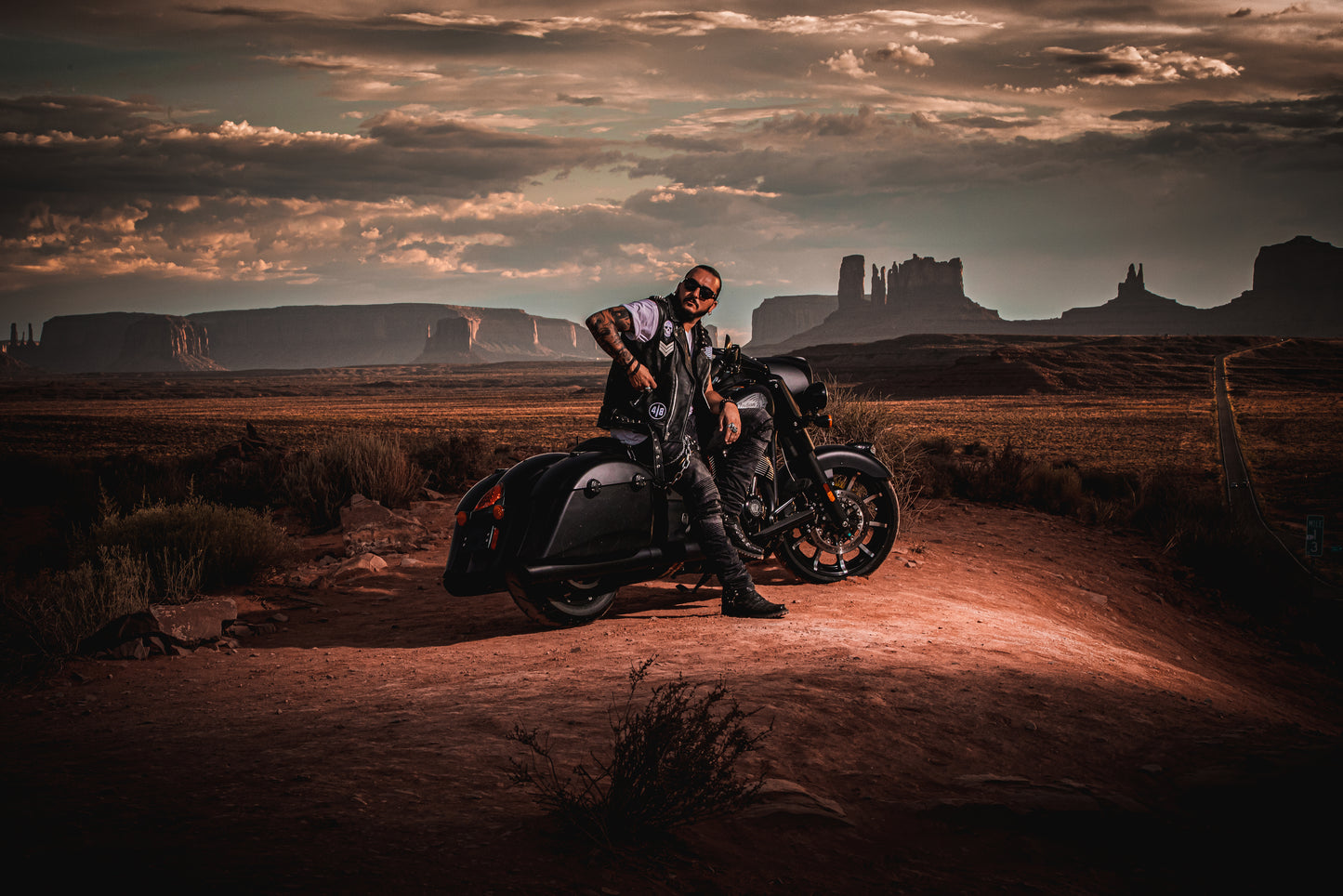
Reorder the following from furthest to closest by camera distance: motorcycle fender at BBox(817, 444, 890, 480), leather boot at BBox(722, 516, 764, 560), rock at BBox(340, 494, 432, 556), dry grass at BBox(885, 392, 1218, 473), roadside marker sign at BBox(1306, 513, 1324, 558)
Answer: dry grass at BBox(885, 392, 1218, 473) < roadside marker sign at BBox(1306, 513, 1324, 558) < rock at BBox(340, 494, 432, 556) < motorcycle fender at BBox(817, 444, 890, 480) < leather boot at BBox(722, 516, 764, 560)

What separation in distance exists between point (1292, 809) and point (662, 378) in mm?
4024

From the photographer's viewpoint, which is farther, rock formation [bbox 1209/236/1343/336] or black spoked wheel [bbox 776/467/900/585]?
rock formation [bbox 1209/236/1343/336]

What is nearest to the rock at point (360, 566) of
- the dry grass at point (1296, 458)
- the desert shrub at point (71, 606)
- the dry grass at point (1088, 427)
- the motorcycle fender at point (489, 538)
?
the desert shrub at point (71, 606)

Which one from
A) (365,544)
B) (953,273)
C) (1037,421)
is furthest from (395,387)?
(953,273)

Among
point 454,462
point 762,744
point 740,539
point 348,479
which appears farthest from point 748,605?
point 454,462

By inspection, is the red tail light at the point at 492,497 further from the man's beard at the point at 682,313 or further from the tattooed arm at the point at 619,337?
the man's beard at the point at 682,313

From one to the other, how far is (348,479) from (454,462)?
10.5 ft

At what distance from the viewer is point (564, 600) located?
6453 mm

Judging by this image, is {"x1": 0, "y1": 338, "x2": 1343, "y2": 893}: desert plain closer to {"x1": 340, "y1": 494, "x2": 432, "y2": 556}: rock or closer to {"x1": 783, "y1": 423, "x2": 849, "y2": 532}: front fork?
{"x1": 783, "y1": 423, "x2": 849, "y2": 532}: front fork

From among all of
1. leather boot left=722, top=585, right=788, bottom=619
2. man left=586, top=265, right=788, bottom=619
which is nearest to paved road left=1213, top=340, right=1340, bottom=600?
leather boot left=722, top=585, right=788, bottom=619

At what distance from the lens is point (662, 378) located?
6066 millimetres

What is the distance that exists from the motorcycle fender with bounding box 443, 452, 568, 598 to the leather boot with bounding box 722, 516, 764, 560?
4.82ft

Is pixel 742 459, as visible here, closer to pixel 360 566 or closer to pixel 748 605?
pixel 748 605

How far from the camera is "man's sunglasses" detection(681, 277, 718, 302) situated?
6.12m
